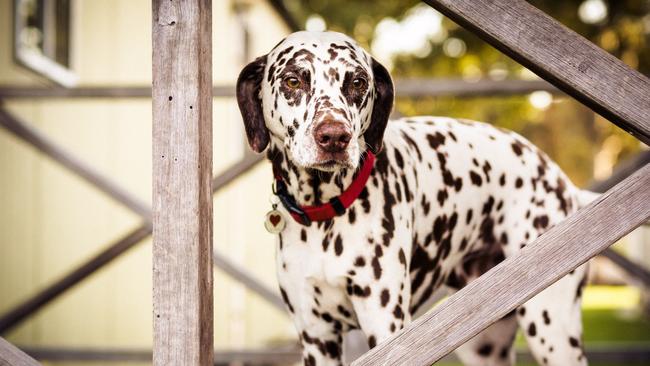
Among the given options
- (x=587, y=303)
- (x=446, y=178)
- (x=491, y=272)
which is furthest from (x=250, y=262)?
(x=587, y=303)

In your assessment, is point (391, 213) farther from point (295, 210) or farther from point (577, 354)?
point (577, 354)

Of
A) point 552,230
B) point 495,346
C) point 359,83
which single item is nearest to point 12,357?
point 359,83

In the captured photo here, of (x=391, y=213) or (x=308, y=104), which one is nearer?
(x=308, y=104)

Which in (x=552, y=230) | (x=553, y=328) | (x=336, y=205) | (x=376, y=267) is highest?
(x=336, y=205)

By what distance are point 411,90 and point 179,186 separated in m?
3.06

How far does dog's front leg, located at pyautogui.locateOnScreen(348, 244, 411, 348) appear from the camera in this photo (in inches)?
121

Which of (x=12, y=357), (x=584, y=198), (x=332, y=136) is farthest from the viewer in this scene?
(x=584, y=198)

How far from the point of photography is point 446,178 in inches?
143

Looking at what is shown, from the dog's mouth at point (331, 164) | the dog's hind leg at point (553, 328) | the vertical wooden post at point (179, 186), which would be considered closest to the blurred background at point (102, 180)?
the dog's hind leg at point (553, 328)

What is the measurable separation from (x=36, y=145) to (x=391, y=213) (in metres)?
2.97

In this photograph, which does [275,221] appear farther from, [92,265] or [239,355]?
[239,355]

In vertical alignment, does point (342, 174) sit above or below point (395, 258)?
above

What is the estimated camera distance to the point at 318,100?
2926 mm

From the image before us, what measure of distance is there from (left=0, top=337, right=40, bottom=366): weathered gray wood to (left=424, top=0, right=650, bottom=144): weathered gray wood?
164cm
